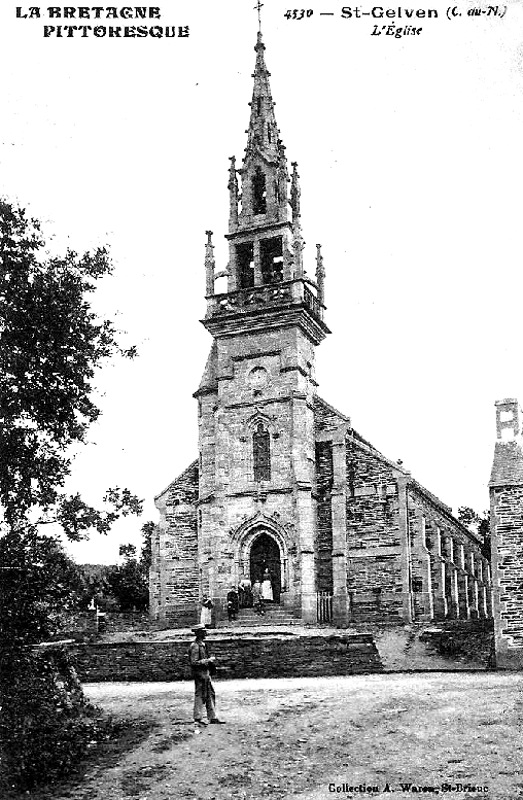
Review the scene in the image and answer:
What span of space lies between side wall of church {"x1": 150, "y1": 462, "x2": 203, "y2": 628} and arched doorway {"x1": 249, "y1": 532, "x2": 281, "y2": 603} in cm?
348

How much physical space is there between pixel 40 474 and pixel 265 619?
18.9 m

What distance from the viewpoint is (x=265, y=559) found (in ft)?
105

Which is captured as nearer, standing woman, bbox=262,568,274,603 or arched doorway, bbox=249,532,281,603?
standing woman, bbox=262,568,274,603

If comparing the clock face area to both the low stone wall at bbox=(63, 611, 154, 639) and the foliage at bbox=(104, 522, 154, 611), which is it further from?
the foliage at bbox=(104, 522, 154, 611)

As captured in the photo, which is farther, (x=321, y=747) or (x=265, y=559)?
(x=265, y=559)

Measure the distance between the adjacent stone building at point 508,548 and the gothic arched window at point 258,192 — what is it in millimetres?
17522

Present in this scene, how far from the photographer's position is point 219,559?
31703 millimetres

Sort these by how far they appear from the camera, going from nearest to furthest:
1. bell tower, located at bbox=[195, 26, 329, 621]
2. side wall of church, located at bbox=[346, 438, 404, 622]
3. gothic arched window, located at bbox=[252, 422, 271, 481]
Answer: side wall of church, located at bbox=[346, 438, 404, 622] → bell tower, located at bbox=[195, 26, 329, 621] → gothic arched window, located at bbox=[252, 422, 271, 481]

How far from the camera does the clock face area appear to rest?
33125mm

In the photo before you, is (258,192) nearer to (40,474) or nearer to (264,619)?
(264,619)

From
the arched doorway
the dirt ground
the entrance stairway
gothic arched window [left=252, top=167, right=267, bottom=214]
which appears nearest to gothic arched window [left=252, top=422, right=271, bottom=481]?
the arched doorway

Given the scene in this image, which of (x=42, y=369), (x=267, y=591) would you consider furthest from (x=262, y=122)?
(x=42, y=369)

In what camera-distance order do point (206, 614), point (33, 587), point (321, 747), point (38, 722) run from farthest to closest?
point (206, 614) < point (321, 747) < point (33, 587) < point (38, 722)

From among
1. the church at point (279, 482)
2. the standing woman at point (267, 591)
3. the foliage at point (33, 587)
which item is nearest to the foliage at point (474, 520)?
the church at point (279, 482)
